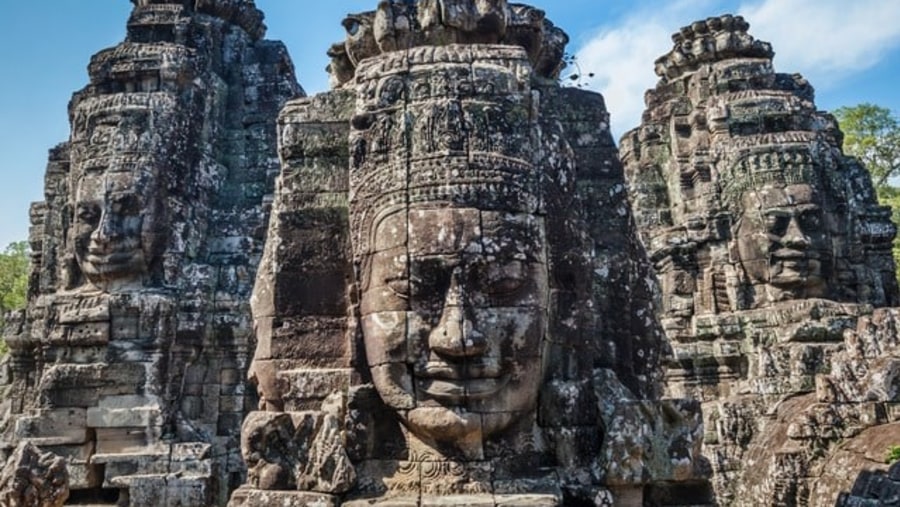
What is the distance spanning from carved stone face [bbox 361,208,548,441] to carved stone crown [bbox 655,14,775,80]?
10652 mm

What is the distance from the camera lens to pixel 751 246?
1241 centimetres

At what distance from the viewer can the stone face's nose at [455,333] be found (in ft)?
15.6

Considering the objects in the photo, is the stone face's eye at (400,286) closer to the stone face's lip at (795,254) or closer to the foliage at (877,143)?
the stone face's lip at (795,254)

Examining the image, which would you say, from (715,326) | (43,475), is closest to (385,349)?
(43,475)

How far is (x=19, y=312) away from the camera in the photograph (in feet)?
37.9

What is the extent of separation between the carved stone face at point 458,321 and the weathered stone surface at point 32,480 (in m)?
3.49

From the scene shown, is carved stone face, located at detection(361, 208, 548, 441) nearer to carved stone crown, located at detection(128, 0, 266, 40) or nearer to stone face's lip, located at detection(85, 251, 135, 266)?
stone face's lip, located at detection(85, 251, 135, 266)

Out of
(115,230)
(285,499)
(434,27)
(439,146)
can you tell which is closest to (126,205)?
(115,230)

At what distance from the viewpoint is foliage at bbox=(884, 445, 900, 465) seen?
7.44m

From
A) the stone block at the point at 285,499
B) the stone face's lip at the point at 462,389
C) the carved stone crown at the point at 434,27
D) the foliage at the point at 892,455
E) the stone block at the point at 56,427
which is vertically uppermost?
the carved stone crown at the point at 434,27

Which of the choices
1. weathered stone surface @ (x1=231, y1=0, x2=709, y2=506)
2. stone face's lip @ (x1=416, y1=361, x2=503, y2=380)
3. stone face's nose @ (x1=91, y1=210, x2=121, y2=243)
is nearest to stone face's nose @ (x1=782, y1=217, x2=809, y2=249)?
weathered stone surface @ (x1=231, y1=0, x2=709, y2=506)

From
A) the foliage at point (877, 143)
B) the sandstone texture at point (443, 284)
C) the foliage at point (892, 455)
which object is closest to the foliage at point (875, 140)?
the foliage at point (877, 143)

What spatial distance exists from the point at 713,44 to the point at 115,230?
10.7m

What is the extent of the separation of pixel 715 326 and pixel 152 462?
8.54 metres
